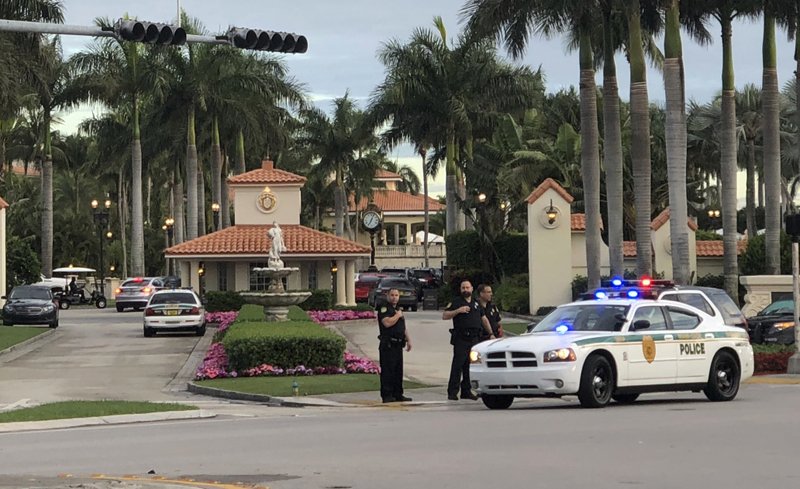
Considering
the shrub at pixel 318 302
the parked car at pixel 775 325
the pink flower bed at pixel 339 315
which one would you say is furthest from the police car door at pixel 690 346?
the shrub at pixel 318 302

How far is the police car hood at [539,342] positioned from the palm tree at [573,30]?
2057cm

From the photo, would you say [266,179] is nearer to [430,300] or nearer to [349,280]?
[349,280]

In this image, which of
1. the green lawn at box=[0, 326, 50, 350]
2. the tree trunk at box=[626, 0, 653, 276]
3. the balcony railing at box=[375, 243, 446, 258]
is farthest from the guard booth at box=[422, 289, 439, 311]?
the balcony railing at box=[375, 243, 446, 258]

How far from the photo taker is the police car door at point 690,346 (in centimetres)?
2042

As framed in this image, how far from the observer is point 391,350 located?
22.4 meters

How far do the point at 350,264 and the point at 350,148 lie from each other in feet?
113

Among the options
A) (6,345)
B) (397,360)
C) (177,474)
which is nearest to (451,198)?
(6,345)

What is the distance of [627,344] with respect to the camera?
65.1 ft

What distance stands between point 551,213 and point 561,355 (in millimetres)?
34398

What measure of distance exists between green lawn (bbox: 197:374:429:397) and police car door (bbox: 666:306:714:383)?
6356mm

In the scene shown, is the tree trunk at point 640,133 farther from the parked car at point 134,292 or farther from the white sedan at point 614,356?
the parked car at point 134,292

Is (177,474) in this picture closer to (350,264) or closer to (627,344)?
(627,344)

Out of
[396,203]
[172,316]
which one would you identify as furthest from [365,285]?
[396,203]

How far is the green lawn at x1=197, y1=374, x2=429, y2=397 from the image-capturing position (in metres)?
24.9
